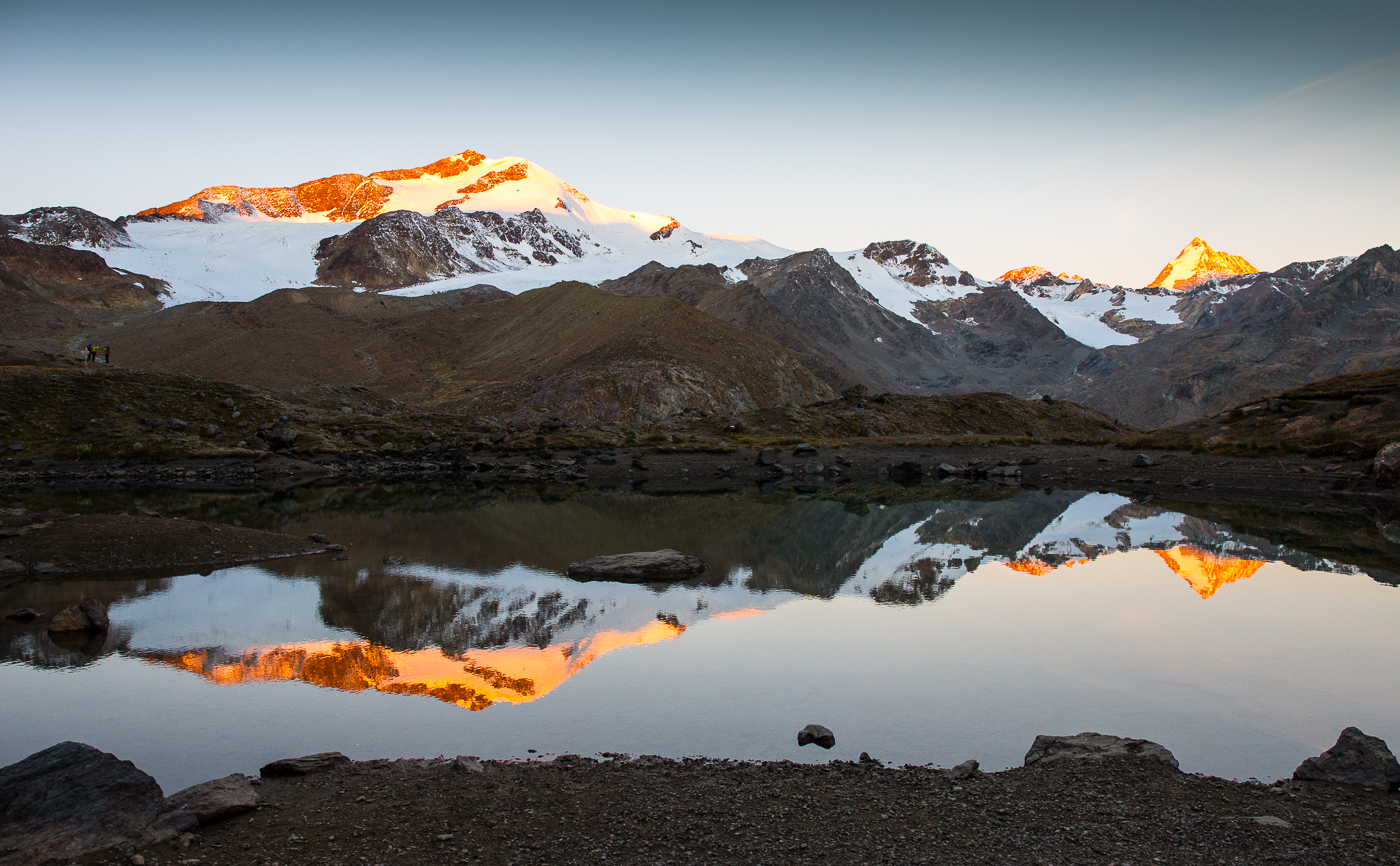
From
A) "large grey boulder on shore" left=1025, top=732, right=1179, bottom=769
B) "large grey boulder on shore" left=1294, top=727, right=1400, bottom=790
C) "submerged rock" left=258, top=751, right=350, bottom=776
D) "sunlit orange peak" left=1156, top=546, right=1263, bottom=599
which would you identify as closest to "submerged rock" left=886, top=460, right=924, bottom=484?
"sunlit orange peak" left=1156, top=546, right=1263, bottom=599

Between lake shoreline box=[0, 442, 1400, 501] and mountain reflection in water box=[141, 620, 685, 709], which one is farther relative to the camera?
lake shoreline box=[0, 442, 1400, 501]

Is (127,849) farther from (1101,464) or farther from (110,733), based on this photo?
(1101,464)

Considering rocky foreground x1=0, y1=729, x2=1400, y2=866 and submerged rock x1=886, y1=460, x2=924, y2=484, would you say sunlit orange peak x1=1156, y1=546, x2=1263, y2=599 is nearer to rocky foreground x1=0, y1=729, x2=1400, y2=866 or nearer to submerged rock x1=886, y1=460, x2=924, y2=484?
rocky foreground x1=0, y1=729, x2=1400, y2=866

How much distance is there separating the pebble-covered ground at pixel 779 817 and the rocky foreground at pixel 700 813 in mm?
22

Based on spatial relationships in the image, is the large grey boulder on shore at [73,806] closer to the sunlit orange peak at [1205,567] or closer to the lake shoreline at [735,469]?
the sunlit orange peak at [1205,567]

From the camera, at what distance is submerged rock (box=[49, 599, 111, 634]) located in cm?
1484

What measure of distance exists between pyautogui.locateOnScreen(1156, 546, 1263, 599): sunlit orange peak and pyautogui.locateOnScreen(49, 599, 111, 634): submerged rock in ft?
75.3

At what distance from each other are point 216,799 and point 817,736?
6.29 metres

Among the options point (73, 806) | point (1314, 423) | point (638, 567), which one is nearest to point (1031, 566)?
point (638, 567)

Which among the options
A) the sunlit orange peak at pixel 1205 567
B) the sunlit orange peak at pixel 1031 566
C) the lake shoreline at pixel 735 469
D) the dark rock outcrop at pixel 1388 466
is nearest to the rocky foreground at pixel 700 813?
the sunlit orange peak at pixel 1205 567

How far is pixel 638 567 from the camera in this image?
2136cm

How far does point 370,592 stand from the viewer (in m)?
18.6

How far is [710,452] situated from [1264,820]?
5120 cm

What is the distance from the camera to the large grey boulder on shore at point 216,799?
7.52 metres
